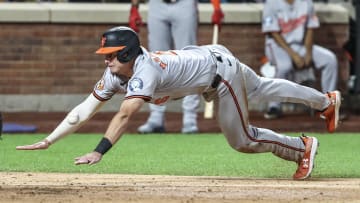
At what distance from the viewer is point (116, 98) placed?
16906mm

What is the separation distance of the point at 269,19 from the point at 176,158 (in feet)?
15.6

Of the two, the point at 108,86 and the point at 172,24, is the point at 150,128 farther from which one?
the point at 108,86

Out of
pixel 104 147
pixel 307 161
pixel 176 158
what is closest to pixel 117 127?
pixel 104 147

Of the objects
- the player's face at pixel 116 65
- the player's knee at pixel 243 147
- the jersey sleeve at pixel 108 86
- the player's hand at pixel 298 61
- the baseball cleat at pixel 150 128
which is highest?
the player's face at pixel 116 65

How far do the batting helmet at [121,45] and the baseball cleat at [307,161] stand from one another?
1.87 m

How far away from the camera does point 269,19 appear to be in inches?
616

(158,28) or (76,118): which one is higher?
(76,118)

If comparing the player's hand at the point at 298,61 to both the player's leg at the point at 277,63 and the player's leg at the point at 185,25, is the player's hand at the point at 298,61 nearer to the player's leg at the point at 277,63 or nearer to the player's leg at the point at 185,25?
the player's leg at the point at 277,63

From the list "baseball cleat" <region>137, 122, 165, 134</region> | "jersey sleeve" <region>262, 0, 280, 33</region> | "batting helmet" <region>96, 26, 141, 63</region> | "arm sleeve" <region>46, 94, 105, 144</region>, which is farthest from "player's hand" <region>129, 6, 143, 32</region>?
"batting helmet" <region>96, 26, 141, 63</region>

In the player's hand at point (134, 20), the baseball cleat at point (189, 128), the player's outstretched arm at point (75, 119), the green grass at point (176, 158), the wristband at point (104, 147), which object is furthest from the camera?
the baseball cleat at point (189, 128)

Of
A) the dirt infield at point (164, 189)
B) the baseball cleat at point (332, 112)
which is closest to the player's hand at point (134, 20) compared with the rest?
the dirt infield at point (164, 189)

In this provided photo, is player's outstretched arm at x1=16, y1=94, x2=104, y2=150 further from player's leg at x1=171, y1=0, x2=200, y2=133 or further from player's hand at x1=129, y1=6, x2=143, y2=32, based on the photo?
player's hand at x1=129, y1=6, x2=143, y2=32

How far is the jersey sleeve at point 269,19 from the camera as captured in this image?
15.6 meters

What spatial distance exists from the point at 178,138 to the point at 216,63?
15.2 ft
